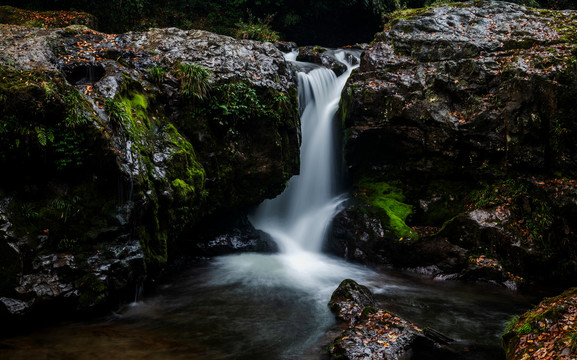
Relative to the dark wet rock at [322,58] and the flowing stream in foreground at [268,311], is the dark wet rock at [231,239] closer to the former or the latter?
the flowing stream in foreground at [268,311]

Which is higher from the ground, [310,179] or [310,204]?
[310,179]

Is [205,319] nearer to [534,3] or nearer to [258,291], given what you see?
[258,291]

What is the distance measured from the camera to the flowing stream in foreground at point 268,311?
13.7ft

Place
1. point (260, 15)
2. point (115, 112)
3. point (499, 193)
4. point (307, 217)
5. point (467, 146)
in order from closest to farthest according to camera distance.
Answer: point (115, 112)
point (499, 193)
point (467, 146)
point (307, 217)
point (260, 15)

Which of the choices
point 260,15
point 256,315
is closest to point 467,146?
point 256,315

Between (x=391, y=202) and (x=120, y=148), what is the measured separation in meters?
6.61

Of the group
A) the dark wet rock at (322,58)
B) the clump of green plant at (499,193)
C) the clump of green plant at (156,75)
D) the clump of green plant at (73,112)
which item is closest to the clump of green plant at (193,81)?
the clump of green plant at (156,75)

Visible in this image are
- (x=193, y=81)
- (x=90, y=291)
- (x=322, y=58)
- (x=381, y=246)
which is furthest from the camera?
(x=322, y=58)

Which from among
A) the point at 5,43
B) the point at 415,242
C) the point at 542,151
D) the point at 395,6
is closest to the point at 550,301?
the point at 415,242

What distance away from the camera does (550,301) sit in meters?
4.16

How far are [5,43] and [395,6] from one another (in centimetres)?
1714

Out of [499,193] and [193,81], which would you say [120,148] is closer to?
[193,81]

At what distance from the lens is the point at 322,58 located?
42.4 feet

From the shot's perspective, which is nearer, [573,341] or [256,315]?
[573,341]
